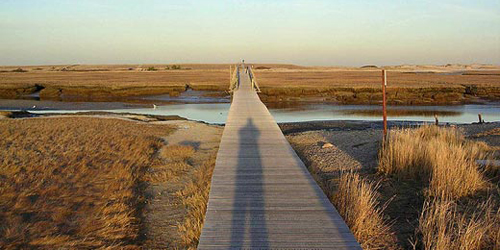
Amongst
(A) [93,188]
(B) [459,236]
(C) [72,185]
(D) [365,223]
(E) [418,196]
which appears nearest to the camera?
(B) [459,236]

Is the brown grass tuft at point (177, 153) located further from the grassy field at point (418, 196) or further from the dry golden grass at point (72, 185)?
the grassy field at point (418, 196)

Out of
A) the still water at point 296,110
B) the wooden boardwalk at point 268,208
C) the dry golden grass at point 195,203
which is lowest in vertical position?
the still water at point 296,110

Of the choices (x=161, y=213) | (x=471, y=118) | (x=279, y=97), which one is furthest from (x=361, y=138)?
(x=279, y=97)

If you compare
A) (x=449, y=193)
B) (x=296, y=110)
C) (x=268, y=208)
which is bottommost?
(x=296, y=110)

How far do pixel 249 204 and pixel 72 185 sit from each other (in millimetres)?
5636

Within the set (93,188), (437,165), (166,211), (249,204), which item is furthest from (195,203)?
(437,165)

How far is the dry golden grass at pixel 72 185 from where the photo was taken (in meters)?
6.35

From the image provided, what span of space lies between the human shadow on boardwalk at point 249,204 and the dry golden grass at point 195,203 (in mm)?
700

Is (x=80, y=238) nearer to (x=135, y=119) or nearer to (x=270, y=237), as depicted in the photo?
(x=270, y=237)

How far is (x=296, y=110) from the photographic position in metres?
29.9

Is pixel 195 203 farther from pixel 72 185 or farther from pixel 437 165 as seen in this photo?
pixel 437 165

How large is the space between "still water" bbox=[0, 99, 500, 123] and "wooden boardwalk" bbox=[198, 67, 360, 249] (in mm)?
16810

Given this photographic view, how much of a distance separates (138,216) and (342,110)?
954 inches

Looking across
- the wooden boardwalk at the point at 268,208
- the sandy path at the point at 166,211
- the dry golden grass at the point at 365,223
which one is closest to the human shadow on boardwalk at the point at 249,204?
the wooden boardwalk at the point at 268,208
